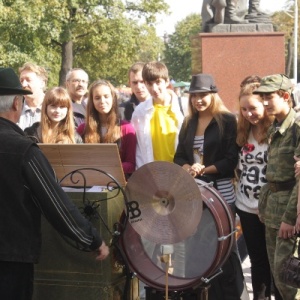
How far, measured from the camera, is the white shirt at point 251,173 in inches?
224

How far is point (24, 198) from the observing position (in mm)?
3941

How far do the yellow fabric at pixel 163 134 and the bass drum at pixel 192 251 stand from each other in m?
1.56

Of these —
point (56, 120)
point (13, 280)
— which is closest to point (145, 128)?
point (56, 120)

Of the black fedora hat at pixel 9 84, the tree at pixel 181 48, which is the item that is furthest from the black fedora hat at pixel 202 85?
the tree at pixel 181 48

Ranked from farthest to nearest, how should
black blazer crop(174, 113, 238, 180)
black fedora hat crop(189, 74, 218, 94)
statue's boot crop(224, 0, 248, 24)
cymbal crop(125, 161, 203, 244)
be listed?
statue's boot crop(224, 0, 248, 24), black fedora hat crop(189, 74, 218, 94), black blazer crop(174, 113, 238, 180), cymbal crop(125, 161, 203, 244)

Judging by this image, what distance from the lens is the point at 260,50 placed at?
483 inches

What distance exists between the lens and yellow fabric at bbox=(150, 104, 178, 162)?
631 centimetres

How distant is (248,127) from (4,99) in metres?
2.37

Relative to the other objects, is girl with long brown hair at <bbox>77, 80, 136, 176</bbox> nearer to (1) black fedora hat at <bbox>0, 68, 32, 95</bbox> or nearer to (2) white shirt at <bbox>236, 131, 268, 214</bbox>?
(2) white shirt at <bbox>236, 131, 268, 214</bbox>

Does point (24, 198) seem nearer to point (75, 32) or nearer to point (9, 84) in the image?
point (9, 84)

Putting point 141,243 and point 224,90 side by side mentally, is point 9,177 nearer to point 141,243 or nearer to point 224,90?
point 141,243

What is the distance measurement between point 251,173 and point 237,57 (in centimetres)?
678

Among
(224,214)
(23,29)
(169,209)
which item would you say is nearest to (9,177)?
(169,209)

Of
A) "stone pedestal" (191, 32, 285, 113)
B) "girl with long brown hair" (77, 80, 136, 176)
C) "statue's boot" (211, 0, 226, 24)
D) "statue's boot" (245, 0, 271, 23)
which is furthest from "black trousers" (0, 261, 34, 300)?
"statue's boot" (245, 0, 271, 23)
